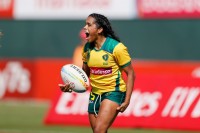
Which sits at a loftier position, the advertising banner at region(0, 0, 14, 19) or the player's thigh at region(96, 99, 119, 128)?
the player's thigh at region(96, 99, 119, 128)

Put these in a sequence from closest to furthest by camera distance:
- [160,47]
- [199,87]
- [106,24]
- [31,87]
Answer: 1. [106,24]
2. [199,87]
3. [31,87]
4. [160,47]

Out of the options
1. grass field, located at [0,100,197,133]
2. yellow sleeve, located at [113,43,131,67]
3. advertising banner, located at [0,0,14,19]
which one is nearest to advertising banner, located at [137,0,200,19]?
advertising banner, located at [0,0,14,19]

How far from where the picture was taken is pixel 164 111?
55.7ft

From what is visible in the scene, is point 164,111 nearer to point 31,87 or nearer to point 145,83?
point 145,83

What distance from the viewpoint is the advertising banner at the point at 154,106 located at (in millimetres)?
16781

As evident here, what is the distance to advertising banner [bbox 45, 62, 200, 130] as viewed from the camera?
16781 mm

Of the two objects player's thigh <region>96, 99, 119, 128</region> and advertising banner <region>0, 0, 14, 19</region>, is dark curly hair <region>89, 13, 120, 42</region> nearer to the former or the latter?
player's thigh <region>96, 99, 119, 128</region>

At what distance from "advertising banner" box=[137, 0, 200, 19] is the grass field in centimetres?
476

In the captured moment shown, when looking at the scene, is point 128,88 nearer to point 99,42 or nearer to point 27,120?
point 99,42

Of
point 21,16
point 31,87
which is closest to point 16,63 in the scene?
point 31,87

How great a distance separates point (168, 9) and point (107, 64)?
15.8 m

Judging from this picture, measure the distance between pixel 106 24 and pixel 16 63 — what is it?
14.2 metres

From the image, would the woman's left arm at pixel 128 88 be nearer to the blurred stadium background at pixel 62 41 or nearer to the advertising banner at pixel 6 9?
the blurred stadium background at pixel 62 41

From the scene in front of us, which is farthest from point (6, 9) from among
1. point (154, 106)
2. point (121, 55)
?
point (121, 55)
